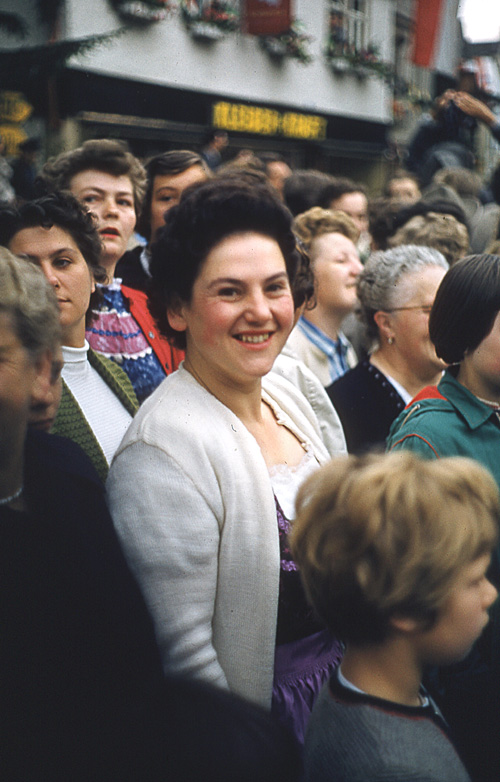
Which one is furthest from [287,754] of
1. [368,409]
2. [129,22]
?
[129,22]

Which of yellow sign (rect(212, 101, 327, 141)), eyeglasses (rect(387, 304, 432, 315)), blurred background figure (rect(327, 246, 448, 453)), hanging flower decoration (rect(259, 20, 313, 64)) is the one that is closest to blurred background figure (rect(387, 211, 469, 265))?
blurred background figure (rect(327, 246, 448, 453))

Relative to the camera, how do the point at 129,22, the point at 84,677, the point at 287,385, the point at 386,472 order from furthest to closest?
the point at 129,22 < the point at 287,385 < the point at 386,472 < the point at 84,677

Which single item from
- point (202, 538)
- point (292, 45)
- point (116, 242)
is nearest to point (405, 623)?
point (202, 538)

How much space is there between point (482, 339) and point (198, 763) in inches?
62.5

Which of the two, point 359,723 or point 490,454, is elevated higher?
point 490,454

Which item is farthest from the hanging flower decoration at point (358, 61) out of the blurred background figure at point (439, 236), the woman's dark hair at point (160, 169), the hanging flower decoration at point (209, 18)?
the woman's dark hair at point (160, 169)

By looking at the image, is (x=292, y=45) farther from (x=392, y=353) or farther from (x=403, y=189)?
(x=392, y=353)

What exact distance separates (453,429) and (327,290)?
1.76m

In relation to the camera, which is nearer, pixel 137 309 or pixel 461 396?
pixel 461 396

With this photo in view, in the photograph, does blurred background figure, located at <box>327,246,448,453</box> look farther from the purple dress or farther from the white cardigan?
the white cardigan

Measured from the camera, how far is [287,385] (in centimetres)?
228

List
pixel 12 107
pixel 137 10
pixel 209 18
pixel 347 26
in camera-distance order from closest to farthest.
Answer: pixel 12 107
pixel 137 10
pixel 209 18
pixel 347 26

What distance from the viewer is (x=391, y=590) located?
118 cm

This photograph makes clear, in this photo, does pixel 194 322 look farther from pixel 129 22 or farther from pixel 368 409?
pixel 129 22
